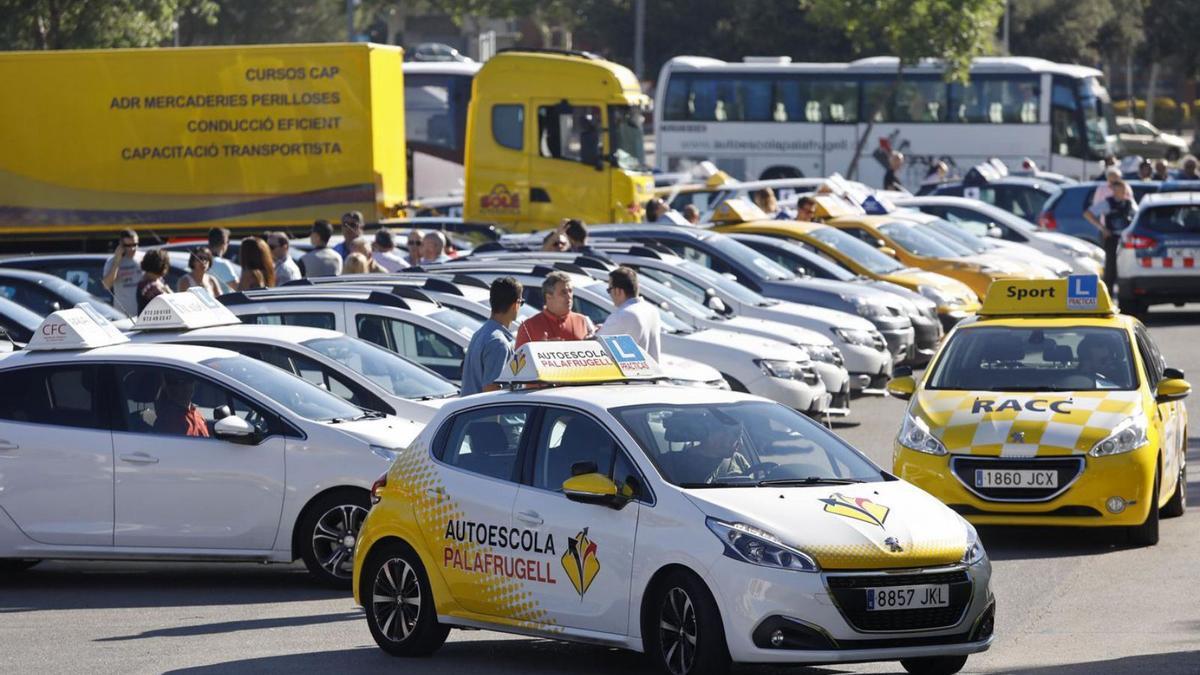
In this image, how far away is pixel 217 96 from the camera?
1144 inches

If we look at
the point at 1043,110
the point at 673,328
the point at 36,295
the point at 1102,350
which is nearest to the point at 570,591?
the point at 1102,350

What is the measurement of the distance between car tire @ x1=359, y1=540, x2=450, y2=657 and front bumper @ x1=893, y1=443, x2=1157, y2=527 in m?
3.79

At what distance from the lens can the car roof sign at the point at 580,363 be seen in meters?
9.07

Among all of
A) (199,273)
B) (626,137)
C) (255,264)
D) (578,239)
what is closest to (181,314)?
(199,273)

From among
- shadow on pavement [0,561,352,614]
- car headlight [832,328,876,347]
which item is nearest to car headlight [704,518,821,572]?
shadow on pavement [0,561,352,614]

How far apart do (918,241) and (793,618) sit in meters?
17.6

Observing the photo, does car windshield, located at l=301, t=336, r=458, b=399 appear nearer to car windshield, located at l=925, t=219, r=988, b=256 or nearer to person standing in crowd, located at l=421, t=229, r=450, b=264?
person standing in crowd, located at l=421, t=229, r=450, b=264

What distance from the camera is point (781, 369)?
16.7 metres

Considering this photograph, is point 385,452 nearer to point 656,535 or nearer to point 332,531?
point 332,531

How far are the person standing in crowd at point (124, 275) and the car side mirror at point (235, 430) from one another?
682cm

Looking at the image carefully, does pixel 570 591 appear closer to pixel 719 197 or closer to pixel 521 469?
pixel 521 469

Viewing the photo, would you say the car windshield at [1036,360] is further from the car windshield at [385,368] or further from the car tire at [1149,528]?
the car windshield at [385,368]

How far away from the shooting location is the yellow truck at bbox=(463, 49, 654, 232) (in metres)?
31.3

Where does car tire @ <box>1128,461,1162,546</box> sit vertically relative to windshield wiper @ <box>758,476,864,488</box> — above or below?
below
